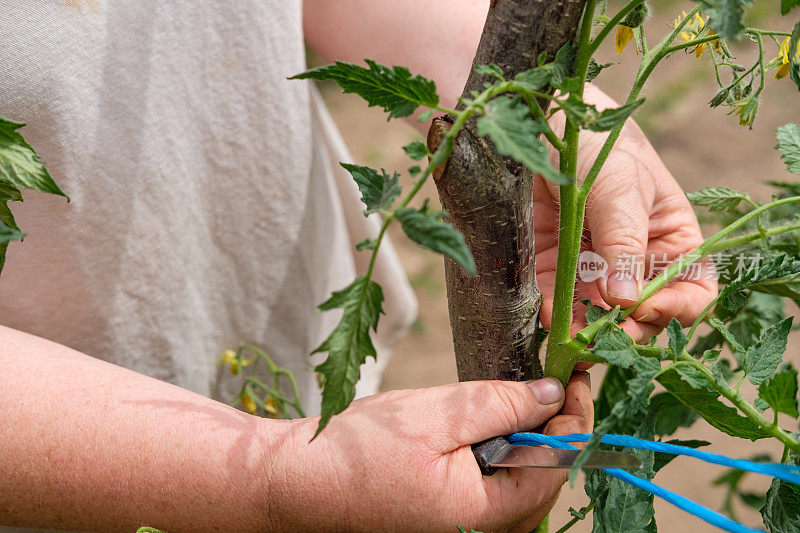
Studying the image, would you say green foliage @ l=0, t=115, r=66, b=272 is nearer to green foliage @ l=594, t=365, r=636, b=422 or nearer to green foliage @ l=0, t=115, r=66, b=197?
green foliage @ l=0, t=115, r=66, b=197

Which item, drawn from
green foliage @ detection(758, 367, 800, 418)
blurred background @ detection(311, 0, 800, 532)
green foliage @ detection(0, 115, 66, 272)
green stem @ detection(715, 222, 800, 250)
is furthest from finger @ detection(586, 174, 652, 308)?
blurred background @ detection(311, 0, 800, 532)

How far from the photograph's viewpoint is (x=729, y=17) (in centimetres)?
34

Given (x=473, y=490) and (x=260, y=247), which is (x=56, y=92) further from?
(x=473, y=490)

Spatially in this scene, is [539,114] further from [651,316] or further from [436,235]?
[651,316]

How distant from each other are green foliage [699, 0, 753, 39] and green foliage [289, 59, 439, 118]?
0.51 ft

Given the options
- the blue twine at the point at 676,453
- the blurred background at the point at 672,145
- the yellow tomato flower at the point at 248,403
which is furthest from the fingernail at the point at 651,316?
the blurred background at the point at 672,145

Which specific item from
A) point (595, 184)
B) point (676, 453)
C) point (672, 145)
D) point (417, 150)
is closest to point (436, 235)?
point (417, 150)

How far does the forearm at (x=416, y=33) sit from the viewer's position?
0.87 meters

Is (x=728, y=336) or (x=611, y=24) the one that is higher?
(x=611, y=24)

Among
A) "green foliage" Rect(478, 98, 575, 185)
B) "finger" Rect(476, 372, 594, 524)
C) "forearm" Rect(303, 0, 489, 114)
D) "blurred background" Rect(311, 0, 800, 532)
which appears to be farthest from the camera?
"blurred background" Rect(311, 0, 800, 532)

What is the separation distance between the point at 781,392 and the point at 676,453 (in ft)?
0.34

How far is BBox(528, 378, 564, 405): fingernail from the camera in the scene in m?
0.55

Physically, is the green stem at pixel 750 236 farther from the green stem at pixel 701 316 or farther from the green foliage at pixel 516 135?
the green foliage at pixel 516 135

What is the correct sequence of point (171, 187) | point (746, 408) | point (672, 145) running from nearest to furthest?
point (746, 408) < point (171, 187) < point (672, 145)
